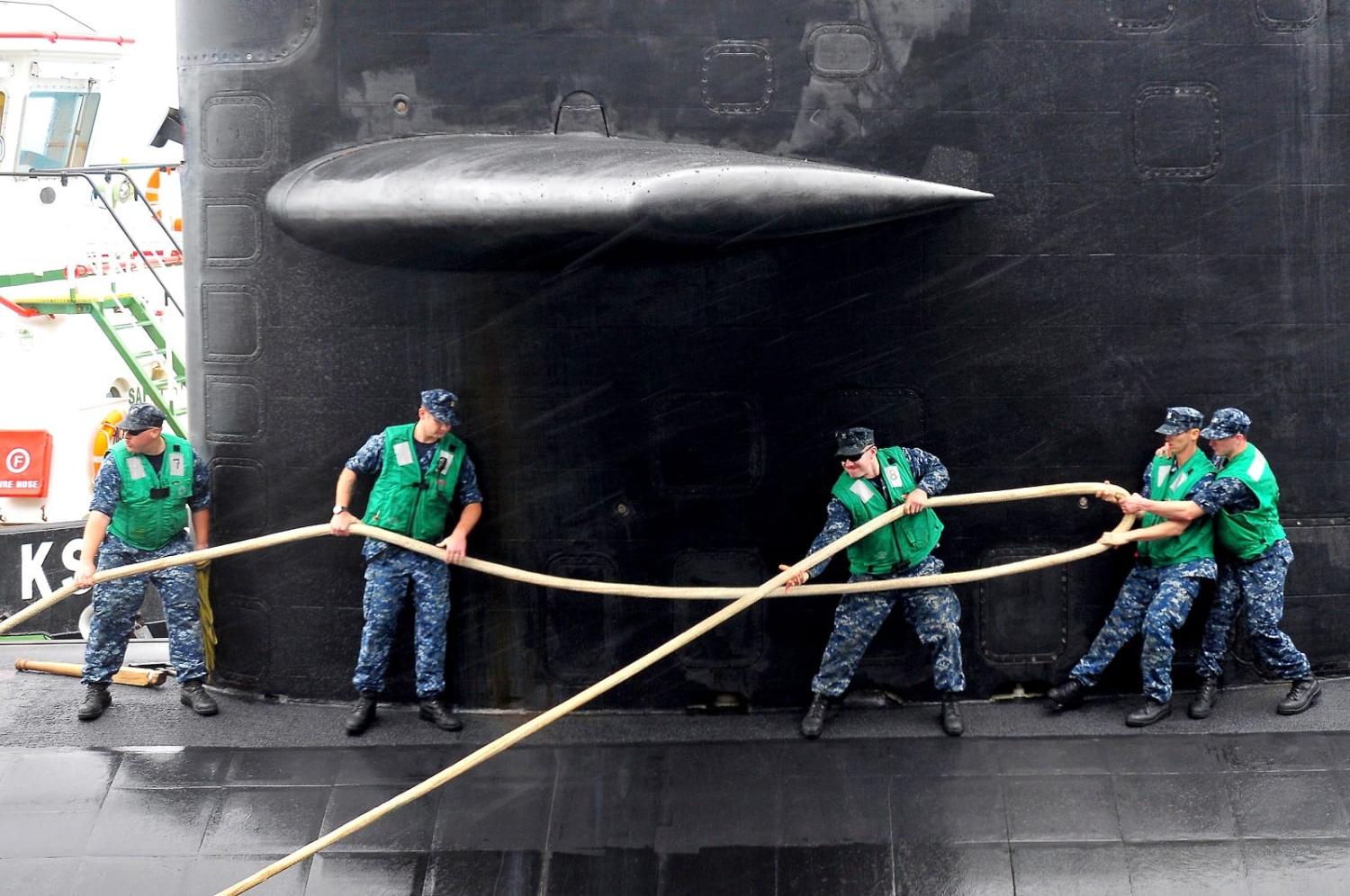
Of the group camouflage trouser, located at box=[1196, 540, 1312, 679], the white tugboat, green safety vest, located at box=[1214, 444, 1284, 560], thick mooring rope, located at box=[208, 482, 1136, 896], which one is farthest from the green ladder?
green safety vest, located at box=[1214, 444, 1284, 560]

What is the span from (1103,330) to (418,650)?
3.34 metres

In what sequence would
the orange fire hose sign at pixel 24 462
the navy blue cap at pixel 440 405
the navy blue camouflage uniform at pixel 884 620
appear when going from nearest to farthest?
1. the navy blue cap at pixel 440 405
2. the navy blue camouflage uniform at pixel 884 620
3. the orange fire hose sign at pixel 24 462

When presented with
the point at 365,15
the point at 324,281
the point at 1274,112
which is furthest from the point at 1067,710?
the point at 365,15

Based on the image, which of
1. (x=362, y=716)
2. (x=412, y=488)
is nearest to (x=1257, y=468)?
(x=412, y=488)

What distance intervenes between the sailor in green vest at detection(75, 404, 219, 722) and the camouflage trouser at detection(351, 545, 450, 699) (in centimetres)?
95

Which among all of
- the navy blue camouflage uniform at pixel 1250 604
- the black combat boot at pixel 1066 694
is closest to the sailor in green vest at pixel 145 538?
the black combat boot at pixel 1066 694

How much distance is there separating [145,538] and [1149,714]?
487 cm

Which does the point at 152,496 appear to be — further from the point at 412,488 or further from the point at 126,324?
the point at 126,324

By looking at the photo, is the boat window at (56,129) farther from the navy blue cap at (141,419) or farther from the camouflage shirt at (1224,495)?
the camouflage shirt at (1224,495)

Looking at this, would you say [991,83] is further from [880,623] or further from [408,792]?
[408,792]

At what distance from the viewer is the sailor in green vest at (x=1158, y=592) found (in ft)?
20.2

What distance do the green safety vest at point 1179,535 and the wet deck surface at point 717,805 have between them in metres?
0.73

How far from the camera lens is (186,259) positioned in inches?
249

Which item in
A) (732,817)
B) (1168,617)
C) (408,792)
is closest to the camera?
(408,792)
